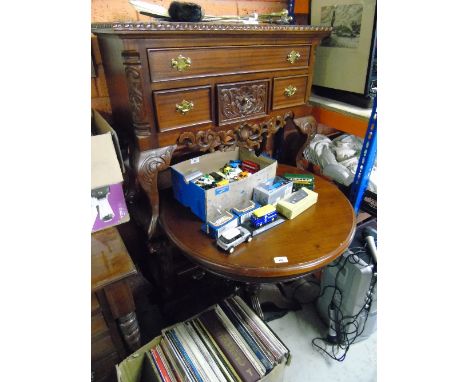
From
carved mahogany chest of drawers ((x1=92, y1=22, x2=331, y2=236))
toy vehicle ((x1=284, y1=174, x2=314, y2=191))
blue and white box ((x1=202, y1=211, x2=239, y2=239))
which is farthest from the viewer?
toy vehicle ((x1=284, y1=174, x2=314, y2=191))

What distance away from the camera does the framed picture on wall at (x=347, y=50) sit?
0.99 meters

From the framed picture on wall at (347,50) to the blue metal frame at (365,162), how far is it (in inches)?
5.0

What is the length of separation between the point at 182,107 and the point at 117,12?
481mm

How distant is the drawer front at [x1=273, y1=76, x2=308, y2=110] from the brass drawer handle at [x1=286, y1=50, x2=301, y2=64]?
0.18ft

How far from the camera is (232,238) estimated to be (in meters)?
0.79

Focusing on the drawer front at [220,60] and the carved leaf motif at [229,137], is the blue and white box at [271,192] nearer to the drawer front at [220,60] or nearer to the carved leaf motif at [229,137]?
the carved leaf motif at [229,137]

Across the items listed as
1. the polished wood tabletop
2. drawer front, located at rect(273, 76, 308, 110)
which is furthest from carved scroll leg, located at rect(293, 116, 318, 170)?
the polished wood tabletop

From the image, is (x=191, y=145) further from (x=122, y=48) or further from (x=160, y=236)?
(x=160, y=236)

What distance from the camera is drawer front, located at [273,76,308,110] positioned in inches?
38.8

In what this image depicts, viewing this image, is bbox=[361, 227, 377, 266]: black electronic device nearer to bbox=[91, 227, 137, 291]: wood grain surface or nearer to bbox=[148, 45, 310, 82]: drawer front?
bbox=[148, 45, 310, 82]: drawer front
